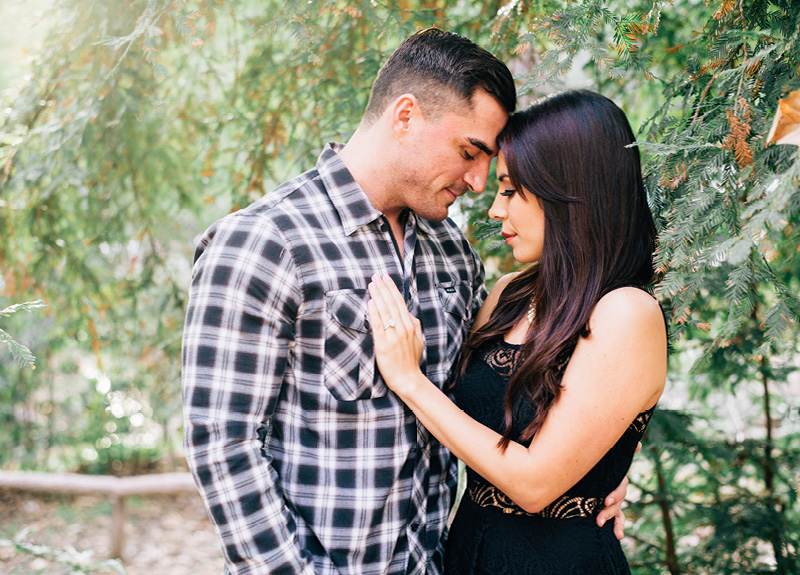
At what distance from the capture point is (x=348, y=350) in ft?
5.18

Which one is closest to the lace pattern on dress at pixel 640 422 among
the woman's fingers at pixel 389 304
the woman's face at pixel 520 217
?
the woman's face at pixel 520 217

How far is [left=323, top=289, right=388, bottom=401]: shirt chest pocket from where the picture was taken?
1555 mm

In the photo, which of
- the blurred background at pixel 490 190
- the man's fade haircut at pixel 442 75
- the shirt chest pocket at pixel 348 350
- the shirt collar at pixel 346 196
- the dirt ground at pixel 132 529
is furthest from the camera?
the dirt ground at pixel 132 529

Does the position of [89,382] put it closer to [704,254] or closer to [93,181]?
[93,181]

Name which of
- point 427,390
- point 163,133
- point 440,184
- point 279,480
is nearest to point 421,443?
point 427,390

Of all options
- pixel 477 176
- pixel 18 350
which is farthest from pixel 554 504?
pixel 18 350

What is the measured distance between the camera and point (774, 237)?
3.71 ft

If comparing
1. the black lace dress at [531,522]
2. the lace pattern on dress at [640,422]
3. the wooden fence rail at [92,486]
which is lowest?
the wooden fence rail at [92,486]

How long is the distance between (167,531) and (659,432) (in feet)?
13.8

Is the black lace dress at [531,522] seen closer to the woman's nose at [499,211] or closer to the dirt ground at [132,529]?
the woman's nose at [499,211]

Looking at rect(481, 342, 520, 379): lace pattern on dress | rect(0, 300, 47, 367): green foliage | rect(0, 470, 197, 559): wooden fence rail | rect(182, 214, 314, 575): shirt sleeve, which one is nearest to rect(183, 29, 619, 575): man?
rect(182, 214, 314, 575): shirt sleeve

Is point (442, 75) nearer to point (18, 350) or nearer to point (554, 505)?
point (554, 505)

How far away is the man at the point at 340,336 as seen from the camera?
145cm

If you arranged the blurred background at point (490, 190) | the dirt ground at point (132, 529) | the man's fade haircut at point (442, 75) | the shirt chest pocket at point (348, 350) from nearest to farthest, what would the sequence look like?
the blurred background at point (490, 190), the shirt chest pocket at point (348, 350), the man's fade haircut at point (442, 75), the dirt ground at point (132, 529)
